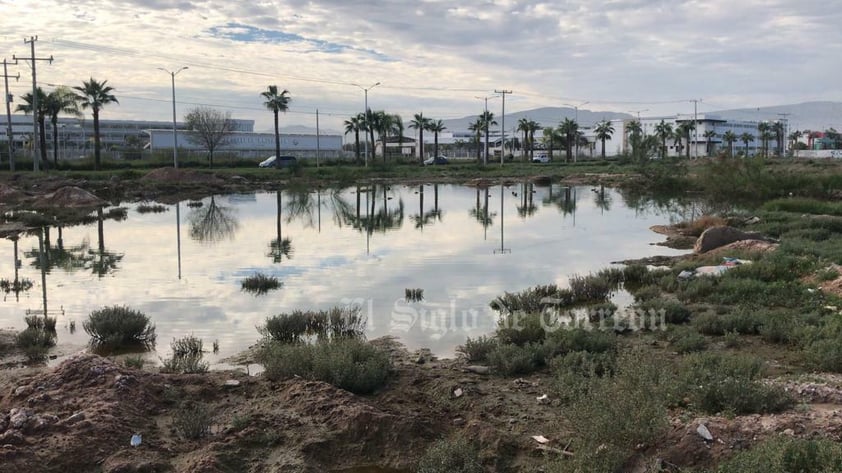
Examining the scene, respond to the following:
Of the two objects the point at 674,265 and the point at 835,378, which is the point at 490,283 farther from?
the point at 835,378

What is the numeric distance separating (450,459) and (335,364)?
2835 mm

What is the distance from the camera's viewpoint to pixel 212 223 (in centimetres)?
3384

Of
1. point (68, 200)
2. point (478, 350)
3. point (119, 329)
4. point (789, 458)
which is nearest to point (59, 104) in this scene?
point (68, 200)

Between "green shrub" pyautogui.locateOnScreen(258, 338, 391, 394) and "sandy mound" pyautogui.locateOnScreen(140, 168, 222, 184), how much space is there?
56.6m

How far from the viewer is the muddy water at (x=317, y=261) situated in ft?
45.8

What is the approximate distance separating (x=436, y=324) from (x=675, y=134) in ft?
435

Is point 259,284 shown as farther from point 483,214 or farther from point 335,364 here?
point 483,214

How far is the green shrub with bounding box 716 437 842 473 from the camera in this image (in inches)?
208

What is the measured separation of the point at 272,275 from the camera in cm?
1906

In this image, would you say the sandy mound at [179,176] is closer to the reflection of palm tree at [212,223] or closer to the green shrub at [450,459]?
the reflection of palm tree at [212,223]

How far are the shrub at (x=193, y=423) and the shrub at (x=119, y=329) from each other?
4940 mm

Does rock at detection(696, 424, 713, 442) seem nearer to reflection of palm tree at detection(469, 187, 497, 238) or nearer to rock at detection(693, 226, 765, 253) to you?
rock at detection(693, 226, 765, 253)

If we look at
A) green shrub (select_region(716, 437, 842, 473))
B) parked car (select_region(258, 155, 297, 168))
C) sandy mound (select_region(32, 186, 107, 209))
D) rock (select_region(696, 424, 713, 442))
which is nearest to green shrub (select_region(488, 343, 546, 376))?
rock (select_region(696, 424, 713, 442))

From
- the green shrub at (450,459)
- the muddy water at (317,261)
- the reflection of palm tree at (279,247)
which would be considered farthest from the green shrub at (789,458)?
the reflection of palm tree at (279,247)
